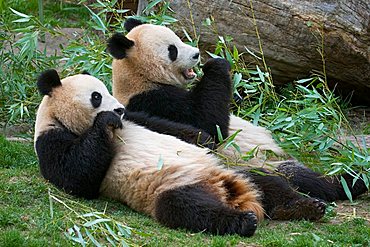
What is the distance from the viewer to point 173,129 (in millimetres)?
→ 6062

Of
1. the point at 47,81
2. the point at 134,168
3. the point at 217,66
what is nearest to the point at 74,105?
the point at 47,81

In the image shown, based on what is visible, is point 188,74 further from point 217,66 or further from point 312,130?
point 312,130

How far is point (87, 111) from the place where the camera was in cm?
582

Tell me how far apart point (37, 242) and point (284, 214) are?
1.81 meters

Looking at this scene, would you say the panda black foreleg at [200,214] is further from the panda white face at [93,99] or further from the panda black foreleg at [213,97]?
the panda black foreleg at [213,97]

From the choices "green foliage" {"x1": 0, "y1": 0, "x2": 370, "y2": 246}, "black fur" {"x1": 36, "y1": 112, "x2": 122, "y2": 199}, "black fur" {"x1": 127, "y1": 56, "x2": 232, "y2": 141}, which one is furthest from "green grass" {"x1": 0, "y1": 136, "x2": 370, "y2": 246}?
"black fur" {"x1": 127, "y1": 56, "x2": 232, "y2": 141}

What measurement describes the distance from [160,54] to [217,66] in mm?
472

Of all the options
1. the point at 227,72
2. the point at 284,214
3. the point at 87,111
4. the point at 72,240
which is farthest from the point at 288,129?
the point at 72,240

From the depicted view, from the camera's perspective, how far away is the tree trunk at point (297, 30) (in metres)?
7.75

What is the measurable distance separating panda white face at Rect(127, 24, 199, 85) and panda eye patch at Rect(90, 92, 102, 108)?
Result: 2.30 ft

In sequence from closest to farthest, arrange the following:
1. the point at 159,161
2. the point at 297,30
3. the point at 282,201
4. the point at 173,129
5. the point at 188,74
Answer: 1. the point at 159,161
2. the point at 282,201
3. the point at 173,129
4. the point at 188,74
5. the point at 297,30

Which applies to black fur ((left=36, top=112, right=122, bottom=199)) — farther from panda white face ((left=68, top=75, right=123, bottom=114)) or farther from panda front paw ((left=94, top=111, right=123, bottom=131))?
panda white face ((left=68, top=75, right=123, bottom=114))

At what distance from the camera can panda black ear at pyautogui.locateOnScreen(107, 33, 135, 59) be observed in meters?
6.29

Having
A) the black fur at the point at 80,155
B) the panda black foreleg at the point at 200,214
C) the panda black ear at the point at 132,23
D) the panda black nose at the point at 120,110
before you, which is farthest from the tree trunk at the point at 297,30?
the panda black foreleg at the point at 200,214
